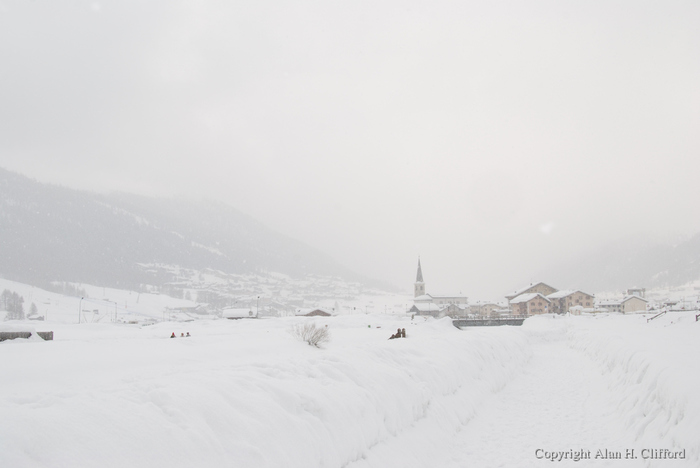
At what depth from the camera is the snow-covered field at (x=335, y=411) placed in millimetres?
4984

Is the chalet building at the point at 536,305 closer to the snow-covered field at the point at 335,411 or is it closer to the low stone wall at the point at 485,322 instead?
the low stone wall at the point at 485,322

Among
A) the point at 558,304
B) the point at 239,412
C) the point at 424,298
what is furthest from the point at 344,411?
the point at 424,298

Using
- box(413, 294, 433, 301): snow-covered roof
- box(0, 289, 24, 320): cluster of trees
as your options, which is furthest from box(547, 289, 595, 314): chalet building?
box(0, 289, 24, 320): cluster of trees

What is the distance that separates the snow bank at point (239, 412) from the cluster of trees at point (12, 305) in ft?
502

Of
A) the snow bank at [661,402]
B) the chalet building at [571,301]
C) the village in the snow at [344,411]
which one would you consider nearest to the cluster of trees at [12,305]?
the village in the snow at [344,411]

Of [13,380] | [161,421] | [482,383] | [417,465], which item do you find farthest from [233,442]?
[482,383]

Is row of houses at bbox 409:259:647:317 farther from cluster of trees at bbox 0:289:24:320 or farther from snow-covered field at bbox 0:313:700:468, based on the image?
cluster of trees at bbox 0:289:24:320

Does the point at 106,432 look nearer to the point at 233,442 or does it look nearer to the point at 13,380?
the point at 233,442

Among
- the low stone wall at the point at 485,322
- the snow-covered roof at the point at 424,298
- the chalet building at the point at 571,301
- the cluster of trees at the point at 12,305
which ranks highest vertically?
the chalet building at the point at 571,301

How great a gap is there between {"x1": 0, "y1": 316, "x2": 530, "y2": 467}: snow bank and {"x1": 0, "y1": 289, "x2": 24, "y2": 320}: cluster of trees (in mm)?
153064

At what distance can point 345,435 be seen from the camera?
743 cm

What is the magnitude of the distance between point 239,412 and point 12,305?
17819 cm

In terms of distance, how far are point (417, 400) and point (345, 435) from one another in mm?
3402

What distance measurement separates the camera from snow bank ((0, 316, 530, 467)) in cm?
467
